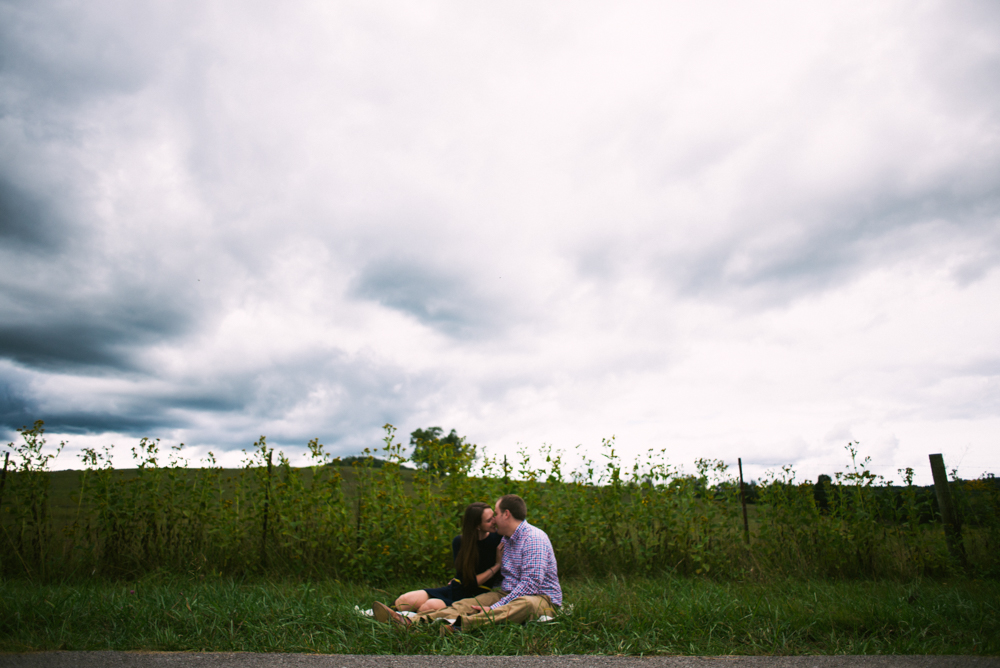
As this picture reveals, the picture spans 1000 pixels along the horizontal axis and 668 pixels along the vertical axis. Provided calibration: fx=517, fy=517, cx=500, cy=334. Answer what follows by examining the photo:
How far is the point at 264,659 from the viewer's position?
4086 millimetres

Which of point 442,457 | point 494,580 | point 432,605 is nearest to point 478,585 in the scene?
point 494,580

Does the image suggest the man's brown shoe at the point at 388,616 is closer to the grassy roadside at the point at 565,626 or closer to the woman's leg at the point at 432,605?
the grassy roadside at the point at 565,626

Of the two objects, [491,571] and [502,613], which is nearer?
[502,613]

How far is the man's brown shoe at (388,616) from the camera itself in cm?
474

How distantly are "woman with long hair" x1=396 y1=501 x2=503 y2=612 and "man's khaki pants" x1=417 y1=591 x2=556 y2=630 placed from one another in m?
0.53

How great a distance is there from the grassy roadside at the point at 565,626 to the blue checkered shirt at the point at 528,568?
13.9 inches

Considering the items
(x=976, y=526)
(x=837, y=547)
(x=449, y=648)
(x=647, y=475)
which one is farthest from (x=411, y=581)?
(x=976, y=526)

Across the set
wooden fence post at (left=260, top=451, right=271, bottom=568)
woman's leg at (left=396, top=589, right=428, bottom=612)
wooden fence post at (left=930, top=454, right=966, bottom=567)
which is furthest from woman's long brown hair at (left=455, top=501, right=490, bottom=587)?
wooden fence post at (left=930, top=454, right=966, bottom=567)

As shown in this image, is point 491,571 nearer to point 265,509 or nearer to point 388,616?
point 388,616

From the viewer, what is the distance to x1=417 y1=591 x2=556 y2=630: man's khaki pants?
15.7 ft

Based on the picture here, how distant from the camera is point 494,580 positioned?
5750 millimetres

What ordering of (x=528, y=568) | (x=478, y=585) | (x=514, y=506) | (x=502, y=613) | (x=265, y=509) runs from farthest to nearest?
(x=265, y=509) → (x=478, y=585) → (x=514, y=506) → (x=528, y=568) → (x=502, y=613)

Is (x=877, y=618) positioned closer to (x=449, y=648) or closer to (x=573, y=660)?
(x=573, y=660)

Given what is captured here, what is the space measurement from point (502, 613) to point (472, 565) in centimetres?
91
